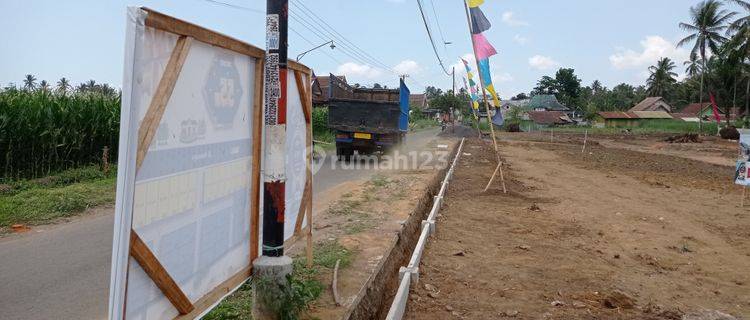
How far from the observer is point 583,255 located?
673 centimetres

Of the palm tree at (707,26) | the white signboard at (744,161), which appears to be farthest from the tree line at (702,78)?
the white signboard at (744,161)

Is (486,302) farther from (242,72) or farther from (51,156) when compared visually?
(51,156)

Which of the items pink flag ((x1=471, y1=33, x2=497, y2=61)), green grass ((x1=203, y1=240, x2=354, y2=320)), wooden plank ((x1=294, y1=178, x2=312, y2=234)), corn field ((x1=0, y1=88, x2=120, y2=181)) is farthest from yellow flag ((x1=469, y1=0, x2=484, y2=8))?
corn field ((x1=0, y1=88, x2=120, y2=181))

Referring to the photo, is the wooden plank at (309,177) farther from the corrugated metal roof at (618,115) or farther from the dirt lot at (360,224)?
the corrugated metal roof at (618,115)

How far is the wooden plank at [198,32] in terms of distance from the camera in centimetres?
252

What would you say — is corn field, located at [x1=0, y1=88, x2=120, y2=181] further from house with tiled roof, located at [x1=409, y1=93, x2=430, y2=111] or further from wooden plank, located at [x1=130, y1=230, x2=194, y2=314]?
house with tiled roof, located at [x1=409, y1=93, x2=430, y2=111]

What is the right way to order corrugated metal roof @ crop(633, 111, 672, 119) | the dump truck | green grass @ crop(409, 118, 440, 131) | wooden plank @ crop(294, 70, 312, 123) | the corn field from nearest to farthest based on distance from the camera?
wooden plank @ crop(294, 70, 312, 123)
the corn field
the dump truck
green grass @ crop(409, 118, 440, 131)
corrugated metal roof @ crop(633, 111, 672, 119)

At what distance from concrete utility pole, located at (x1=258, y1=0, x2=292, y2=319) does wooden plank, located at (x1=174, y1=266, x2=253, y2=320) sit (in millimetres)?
109

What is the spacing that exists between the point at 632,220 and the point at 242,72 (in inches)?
325

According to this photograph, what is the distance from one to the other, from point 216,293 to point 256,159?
96 centimetres

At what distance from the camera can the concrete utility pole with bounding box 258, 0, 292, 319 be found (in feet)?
12.0

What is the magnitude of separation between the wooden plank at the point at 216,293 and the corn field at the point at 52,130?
378 inches

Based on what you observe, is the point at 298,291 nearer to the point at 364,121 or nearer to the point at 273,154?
the point at 273,154

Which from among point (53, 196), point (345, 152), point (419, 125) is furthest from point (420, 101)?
point (53, 196)
